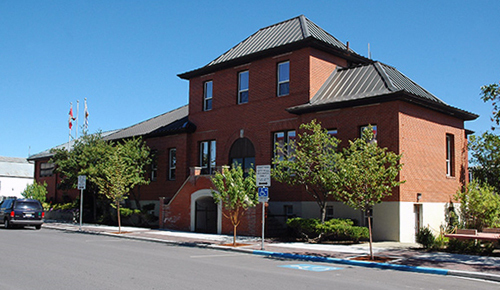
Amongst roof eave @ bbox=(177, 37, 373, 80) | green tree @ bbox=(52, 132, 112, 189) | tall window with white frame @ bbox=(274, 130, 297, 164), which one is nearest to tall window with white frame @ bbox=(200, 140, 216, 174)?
roof eave @ bbox=(177, 37, 373, 80)

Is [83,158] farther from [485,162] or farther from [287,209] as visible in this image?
[485,162]

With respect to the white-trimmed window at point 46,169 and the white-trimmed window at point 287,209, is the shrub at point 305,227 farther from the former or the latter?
the white-trimmed window at point 46,169

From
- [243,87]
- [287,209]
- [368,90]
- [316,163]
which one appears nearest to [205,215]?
[287,209]

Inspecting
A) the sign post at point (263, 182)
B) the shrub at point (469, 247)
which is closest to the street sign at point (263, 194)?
the sign post at point (263, 182)

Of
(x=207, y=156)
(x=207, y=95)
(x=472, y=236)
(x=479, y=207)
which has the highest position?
(x=207, y=95)

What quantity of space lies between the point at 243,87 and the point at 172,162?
7.95 metres

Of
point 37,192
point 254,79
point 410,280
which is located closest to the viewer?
point 410,280

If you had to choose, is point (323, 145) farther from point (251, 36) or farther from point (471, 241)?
point (251, 36)

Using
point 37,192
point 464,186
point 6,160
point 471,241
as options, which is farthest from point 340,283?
point 6,160

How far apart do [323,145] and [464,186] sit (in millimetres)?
9324

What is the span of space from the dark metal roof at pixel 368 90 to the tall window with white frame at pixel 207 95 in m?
7.28

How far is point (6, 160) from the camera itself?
87.2 m

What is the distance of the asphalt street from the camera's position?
9.86 metres

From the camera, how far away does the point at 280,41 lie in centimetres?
2661
